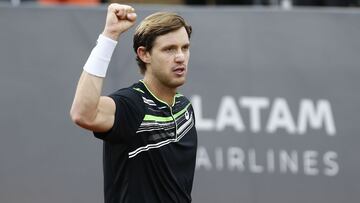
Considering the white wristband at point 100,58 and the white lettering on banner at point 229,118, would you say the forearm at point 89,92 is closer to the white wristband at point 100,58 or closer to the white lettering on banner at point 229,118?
the white wristband at point 100,58

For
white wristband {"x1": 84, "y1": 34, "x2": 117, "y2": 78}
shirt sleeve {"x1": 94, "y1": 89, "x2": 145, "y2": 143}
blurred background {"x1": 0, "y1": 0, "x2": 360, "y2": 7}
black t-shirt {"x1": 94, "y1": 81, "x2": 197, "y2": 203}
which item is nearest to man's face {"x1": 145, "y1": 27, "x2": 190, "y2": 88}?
black t-shirt {"x1": 94, "y1": 81, "x2": 197, "y2": 203}

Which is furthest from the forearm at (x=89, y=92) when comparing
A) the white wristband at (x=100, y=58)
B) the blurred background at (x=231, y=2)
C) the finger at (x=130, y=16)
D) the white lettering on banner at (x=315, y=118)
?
the blurred background at (x=231, y=2)

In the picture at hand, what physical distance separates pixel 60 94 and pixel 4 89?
0.52 meters

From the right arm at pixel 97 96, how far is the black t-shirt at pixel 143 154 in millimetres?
84

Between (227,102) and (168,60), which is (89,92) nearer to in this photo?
(168,60)

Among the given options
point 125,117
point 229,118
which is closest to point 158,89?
point 125,117

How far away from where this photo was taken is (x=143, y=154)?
14.2 feet

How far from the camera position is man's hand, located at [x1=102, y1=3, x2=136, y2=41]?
13.3 feet

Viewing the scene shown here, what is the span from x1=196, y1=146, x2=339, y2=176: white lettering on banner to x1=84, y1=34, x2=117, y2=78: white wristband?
13.2 ft

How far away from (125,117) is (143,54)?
0.46 metres

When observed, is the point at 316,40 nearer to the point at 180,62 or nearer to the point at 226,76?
the point at 226,76

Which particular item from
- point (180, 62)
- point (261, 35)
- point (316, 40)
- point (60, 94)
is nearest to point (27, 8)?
point (60, 94)

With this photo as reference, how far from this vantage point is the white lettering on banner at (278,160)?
26.5 feet

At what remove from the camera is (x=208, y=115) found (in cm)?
812
